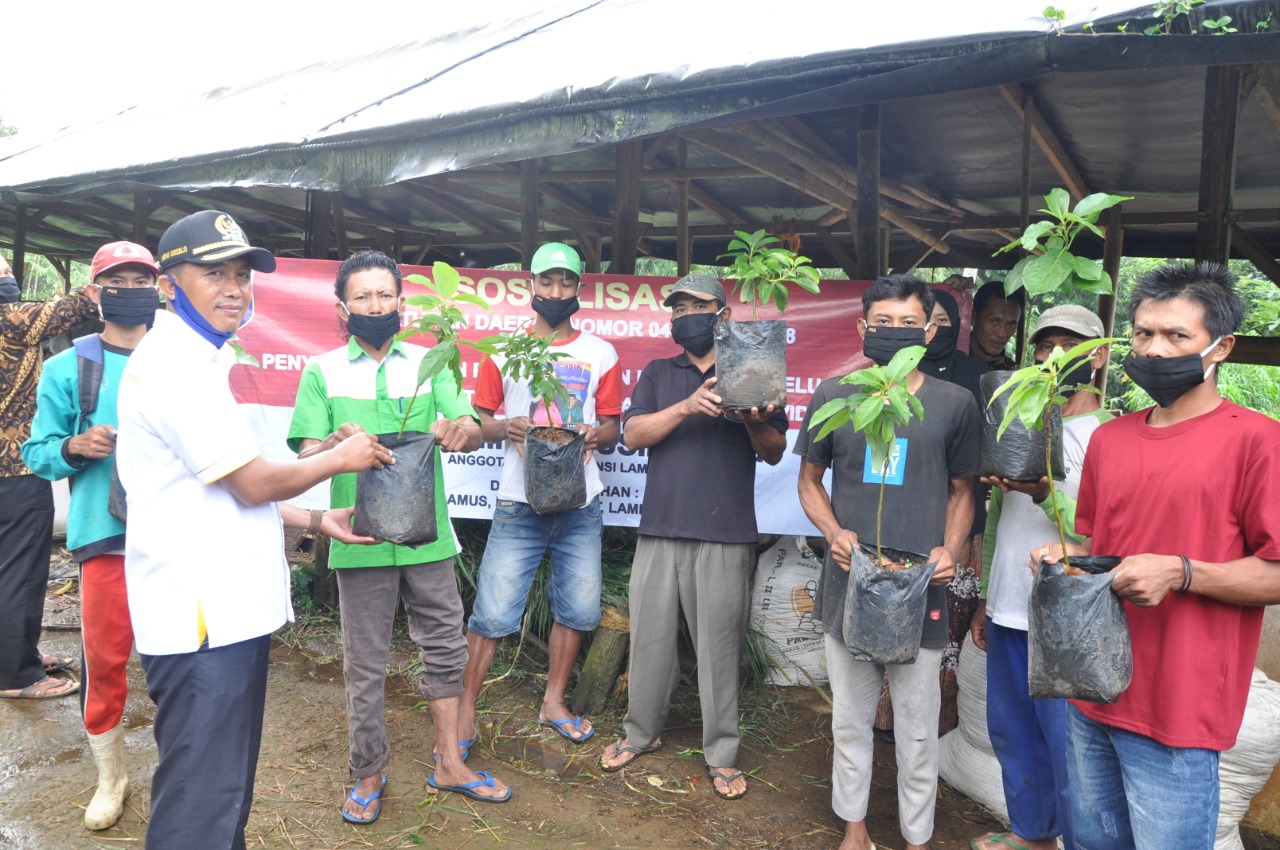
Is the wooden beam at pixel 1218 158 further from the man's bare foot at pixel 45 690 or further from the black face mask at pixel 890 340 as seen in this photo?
the man's bare foot at pixel 45 690

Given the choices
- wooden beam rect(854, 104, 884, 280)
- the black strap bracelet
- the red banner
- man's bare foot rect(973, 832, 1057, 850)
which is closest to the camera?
the black strap bracelet

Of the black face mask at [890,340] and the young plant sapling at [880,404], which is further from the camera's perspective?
the black face mask at [890,340]

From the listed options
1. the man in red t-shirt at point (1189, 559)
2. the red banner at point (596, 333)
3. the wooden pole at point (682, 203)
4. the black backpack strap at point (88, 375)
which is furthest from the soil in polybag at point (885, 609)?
the wooden pole at point (682, 203)

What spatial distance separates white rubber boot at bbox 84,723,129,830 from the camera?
3.09 m

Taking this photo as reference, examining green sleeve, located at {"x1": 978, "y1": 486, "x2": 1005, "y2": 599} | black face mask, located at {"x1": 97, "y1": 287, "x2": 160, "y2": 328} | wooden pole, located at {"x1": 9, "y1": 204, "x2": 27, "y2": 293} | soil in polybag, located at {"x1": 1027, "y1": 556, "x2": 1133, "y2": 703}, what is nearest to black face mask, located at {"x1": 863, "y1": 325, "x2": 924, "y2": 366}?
green sleeve, located at {"x1": 978, "y1": 486, "x2": 1005, "y2": 599}

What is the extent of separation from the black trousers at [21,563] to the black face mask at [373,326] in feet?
6.47

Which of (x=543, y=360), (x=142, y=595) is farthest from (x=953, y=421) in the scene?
(x=142, y=595)

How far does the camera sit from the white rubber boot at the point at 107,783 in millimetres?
3090

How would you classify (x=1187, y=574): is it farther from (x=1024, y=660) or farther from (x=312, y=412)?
(x=312, y=412)

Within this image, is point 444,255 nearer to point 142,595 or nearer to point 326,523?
point 326,523

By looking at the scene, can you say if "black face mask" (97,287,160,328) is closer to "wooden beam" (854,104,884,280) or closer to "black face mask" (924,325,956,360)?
"black face mask" (924,325,956,360)

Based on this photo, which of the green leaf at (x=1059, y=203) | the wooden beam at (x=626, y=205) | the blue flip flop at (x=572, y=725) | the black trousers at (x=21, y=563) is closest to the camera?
the green leaf at (x=1059, y=203)

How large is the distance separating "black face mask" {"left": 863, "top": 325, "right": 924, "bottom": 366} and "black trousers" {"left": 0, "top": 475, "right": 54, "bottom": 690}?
3598 millimetres

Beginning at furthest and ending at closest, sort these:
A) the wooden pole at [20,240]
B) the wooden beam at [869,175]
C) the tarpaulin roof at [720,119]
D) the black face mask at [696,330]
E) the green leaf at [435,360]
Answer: the wooden pole at [20,240], the wooden beam at [869,175], the black face mask at [696,330], the green leaf at [435,360], the tarpaulin roof at [720,119]
